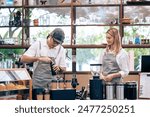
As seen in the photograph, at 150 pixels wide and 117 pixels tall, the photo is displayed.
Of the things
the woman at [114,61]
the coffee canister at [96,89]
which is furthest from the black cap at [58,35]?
the coffee canister at [96,89]

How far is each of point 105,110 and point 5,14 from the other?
4917 millimetres

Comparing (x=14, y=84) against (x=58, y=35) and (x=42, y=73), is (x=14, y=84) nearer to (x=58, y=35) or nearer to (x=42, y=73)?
(x=58, y=35)

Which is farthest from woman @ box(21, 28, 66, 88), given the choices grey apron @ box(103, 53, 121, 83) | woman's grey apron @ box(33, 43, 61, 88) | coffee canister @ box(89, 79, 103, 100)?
coffee canister @ box(89, 79, 103, 100)

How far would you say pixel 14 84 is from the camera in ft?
6.07

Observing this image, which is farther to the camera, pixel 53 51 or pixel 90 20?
pixel 90 20

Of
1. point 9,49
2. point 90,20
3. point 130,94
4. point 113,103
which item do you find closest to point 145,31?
point 90,20

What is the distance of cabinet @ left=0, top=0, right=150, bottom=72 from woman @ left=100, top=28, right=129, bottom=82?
87.3 inches

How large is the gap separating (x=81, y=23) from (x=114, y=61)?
260 centimetres

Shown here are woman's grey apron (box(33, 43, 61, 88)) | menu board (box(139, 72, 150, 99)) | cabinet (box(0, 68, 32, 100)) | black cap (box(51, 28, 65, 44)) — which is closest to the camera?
cabinet (box(0, 68, 32, 100))

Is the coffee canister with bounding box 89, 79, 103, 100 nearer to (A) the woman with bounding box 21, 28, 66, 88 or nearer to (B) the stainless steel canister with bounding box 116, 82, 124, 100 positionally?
(B) the stainless steel canister with bounding box 116, 82, 124, 100

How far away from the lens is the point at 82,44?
5.39m

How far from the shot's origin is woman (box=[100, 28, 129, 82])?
9.32 ft

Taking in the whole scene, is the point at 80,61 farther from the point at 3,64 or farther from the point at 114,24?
the point at 3,64

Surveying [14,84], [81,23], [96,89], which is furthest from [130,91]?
[81,23]
